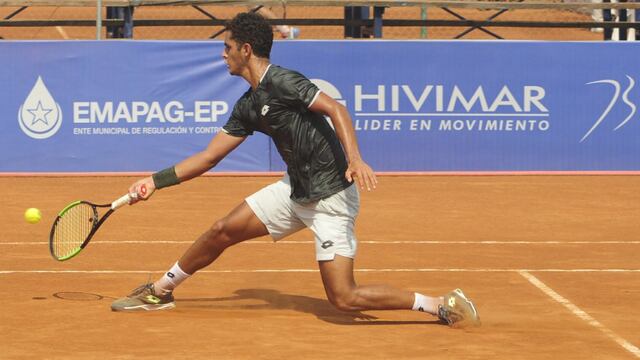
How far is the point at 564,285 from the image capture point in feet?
30.8

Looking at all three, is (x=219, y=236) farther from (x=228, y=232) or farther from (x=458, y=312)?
(x=458, y=312)

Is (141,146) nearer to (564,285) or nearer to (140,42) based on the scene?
(140,42)

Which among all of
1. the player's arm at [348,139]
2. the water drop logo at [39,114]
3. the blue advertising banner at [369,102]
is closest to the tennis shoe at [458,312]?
the player's arm at [348,139]

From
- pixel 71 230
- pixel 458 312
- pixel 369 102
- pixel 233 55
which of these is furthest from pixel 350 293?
pixel 369 102

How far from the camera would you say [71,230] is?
8047 mm

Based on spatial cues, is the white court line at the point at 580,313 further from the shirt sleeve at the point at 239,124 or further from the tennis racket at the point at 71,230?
the tennis racket at the point at 71,230

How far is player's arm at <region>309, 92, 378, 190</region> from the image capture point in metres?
7.09

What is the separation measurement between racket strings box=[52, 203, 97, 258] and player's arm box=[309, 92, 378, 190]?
1.74 m

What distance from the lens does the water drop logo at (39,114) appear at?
16.7 metres

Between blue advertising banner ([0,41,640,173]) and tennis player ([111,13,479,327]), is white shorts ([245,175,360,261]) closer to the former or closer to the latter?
tennis player ([111,13,479,327])

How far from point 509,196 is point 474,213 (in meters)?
1.63

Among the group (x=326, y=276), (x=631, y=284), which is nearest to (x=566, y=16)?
(x=631, y=284)

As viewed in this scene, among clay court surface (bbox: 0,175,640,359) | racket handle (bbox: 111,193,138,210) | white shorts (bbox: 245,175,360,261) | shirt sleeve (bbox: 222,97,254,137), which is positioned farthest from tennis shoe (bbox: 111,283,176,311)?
shirt sleeve (bbox: 222,97,254,137)

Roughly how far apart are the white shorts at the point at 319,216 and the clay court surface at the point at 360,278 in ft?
1.88
